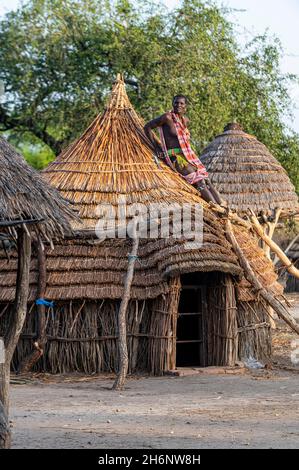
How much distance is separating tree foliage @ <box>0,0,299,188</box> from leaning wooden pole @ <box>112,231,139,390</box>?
33.7 feet

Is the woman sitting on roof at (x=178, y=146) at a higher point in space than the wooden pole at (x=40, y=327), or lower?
higher

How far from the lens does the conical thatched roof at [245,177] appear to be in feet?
60.8

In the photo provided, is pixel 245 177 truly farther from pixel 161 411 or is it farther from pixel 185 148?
pixel 161 411

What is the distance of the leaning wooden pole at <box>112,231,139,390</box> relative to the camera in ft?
39.7

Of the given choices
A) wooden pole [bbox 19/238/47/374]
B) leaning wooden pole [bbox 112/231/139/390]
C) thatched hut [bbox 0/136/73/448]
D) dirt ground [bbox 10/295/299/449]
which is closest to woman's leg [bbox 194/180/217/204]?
leaning wooden pole [bbox 112/231/139/390]

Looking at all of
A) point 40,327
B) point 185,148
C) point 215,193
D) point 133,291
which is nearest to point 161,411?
point 133,291

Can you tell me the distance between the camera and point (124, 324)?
12.7 m

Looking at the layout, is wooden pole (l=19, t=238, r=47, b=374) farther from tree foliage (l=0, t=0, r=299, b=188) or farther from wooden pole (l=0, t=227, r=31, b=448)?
tree foliage (l=0, t=0, r=299, b=188)

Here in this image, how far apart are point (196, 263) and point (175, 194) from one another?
1.82 meters

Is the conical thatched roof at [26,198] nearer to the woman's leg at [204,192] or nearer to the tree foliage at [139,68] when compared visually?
the woman's leg at [204,192]

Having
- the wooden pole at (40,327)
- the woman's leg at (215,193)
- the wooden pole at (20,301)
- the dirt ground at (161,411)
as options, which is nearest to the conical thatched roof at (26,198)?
the wooden pole at (20,301)

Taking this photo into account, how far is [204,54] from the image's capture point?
78.0 feet

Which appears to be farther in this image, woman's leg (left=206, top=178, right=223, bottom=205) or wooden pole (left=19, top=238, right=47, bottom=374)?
woman's leg (left=206, top=178, right=223, bottom=205)

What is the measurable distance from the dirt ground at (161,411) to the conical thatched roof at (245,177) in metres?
5.24
